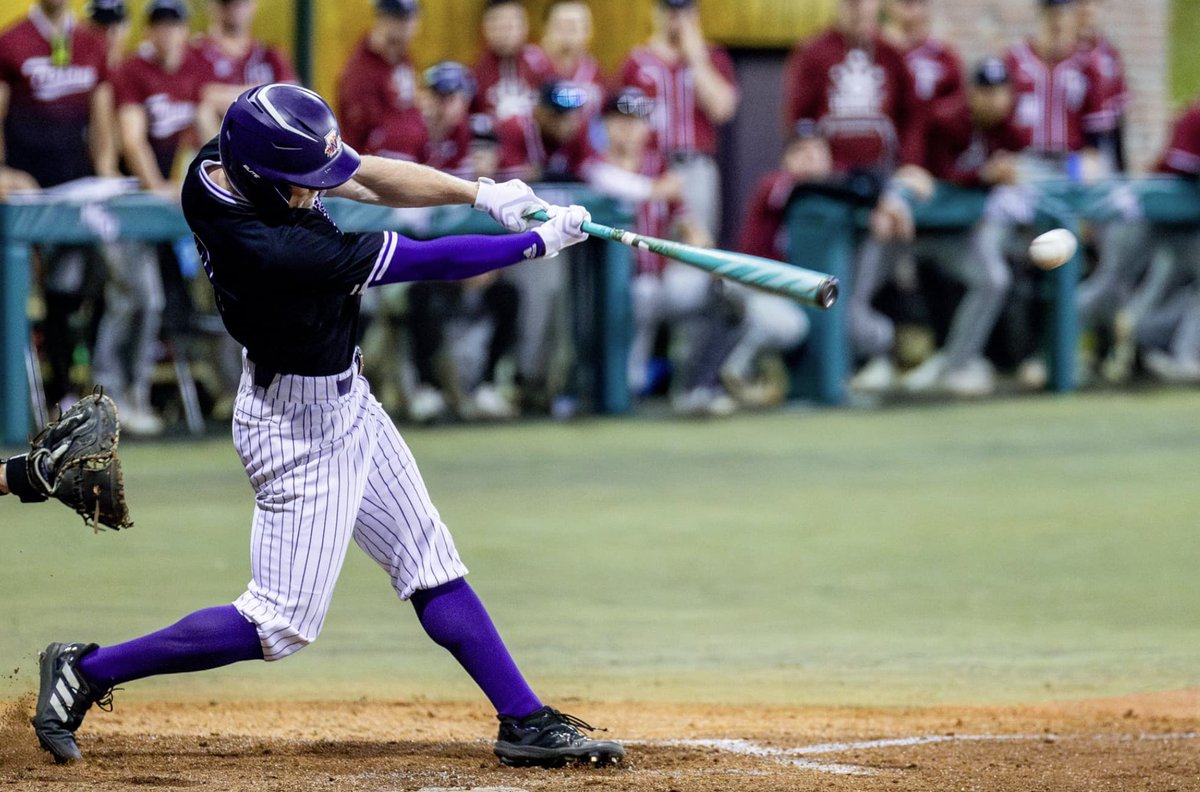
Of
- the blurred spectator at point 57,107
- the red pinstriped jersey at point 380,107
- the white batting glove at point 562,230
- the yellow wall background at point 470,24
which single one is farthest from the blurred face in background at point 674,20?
the white batting glove at point 562,230

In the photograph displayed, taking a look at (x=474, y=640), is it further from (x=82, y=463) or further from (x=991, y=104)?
(x=991, y=104)

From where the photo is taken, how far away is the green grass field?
580 cm

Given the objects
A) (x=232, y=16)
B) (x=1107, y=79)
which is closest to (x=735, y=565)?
(x=232, y=16)

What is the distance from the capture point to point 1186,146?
12.1 metres

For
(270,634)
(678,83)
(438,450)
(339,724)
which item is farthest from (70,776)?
(678,83)

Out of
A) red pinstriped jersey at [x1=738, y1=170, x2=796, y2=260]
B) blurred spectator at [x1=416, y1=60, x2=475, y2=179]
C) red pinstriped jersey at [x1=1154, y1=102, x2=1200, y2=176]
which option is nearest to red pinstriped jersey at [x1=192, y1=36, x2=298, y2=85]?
blurred spectator at [x1=416, y1=60, x2=475, y2=179]

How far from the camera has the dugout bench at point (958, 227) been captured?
1123cm

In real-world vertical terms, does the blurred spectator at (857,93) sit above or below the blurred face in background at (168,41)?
below

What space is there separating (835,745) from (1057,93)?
8.26 m

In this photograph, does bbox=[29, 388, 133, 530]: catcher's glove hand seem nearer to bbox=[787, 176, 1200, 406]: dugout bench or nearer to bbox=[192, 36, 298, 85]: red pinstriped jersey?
bbox=[192, 36, 298, 85]: red pinstriped jersey

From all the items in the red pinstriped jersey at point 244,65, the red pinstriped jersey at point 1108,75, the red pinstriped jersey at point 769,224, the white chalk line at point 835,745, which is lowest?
the white chalk line at point 835,745

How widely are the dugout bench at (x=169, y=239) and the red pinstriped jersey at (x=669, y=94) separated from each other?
1.08 metres

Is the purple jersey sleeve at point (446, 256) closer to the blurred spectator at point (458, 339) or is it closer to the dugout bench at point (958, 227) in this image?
the blurred spectator at point (458, 339)

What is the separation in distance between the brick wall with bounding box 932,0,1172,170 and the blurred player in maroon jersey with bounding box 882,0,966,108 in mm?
2783
